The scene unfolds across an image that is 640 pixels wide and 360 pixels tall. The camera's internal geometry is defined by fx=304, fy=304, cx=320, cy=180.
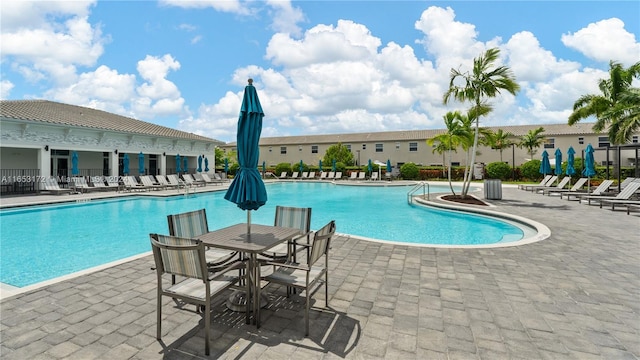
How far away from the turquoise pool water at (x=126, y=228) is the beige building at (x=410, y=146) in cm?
2493

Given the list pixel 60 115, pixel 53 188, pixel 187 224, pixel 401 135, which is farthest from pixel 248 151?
pixel 401 135

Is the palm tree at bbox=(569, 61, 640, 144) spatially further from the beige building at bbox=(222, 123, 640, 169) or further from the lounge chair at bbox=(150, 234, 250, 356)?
the lounge chair at bbox=(150, 234, 250, 356)

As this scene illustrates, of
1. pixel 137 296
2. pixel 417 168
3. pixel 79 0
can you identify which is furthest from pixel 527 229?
pixel 417 168

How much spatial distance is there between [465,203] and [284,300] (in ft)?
38.2

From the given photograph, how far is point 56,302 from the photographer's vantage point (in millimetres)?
3635

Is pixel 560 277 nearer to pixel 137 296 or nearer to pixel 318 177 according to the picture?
pixel 137 296

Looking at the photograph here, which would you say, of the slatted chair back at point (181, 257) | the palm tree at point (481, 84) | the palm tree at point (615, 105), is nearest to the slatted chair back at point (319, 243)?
the slatted chair back at point (181, 257)

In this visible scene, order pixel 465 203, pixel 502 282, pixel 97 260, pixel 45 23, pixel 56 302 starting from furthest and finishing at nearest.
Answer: pixel 465 203
pixel 45 23
pixel 97 260
pixel 502 282
pixel 56 302

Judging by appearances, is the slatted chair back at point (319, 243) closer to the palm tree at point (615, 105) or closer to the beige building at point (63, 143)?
the beige building at point (63, 143)

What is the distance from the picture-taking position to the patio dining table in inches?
128

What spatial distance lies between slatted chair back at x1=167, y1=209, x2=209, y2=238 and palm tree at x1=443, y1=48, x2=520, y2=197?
12.1 meters

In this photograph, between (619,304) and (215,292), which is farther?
(619,304)

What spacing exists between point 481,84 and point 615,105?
1303cm

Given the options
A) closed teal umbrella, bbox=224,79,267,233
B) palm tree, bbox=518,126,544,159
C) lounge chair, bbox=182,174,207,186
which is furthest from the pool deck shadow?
palm tree, bbox=518,126,544,159
